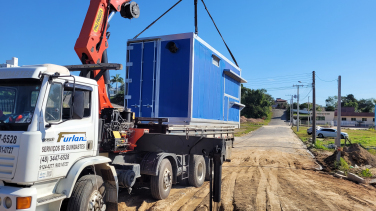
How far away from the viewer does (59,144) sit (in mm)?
4141

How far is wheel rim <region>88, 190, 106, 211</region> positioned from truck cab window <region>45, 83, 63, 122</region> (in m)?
1.37

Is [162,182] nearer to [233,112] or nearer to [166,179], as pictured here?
[166,179]

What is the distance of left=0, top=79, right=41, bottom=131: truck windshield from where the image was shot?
12.7ft

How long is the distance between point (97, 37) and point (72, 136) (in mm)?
2717

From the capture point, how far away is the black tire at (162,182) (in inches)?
259

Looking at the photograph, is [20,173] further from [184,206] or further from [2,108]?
[184,206]

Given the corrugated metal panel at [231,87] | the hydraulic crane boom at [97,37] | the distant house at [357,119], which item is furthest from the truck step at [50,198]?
the distant house at [357,119]

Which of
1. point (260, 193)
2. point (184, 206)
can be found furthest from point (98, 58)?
point (260, 193)

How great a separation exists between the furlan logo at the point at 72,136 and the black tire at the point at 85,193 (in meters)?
0.62

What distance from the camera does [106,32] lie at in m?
6.68

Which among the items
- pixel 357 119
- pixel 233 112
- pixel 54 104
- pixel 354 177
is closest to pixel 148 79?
pixel 54 104

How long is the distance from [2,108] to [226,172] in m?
9.03

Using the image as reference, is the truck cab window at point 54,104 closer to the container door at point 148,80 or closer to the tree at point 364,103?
the container door at point 148,80

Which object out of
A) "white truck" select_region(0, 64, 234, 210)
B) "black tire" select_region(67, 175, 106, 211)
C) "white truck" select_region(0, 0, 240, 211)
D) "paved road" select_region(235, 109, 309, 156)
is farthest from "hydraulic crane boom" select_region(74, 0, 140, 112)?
"paved road" select_region(235, 109, 309, 156)
